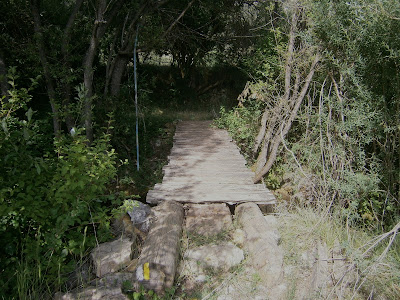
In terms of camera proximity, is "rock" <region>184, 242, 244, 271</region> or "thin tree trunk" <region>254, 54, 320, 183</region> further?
"thin tree trunk" <region>254, 54, 320, 183</region>

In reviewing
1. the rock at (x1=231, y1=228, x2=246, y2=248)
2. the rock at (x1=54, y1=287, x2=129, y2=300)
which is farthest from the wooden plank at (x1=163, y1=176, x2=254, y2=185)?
the rock at (x1=54, y1=287, x2=129, y2=300)

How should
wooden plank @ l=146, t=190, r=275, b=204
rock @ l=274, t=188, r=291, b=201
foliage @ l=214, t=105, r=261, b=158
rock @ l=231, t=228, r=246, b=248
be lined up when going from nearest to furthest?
rock @ l=231, t=228, r=246, b=248 < wooden plank @ l=146, t=190, r=275, b=204 < rock @ l=274, t=188, r=291, b=201 < foliage @ l=214, t=105, r=261, b=158

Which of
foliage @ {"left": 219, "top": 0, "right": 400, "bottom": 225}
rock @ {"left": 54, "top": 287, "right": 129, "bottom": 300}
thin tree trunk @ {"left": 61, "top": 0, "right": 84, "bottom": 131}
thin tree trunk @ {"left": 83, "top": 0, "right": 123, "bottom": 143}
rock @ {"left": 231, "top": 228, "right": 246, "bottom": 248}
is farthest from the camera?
thin tree trunk @ {"left": 61, "top": 0, "right": 84, "bottom": 131}

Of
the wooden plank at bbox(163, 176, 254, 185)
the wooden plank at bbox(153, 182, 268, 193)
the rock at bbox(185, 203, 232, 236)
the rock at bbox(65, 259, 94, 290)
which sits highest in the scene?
the wooden plank at bbox(163, 176, 254, 185)

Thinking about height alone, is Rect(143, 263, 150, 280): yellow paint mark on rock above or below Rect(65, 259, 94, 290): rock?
above

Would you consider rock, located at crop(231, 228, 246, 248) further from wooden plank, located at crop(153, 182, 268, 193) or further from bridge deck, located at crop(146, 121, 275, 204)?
wooden plank, located at crop(153, 182, 268, 193)

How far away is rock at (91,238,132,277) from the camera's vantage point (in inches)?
133

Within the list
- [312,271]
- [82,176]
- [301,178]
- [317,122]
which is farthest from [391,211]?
[82,176]

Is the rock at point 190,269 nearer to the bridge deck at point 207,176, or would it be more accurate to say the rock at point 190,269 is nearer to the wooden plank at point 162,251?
the wooden plank at point 162,251

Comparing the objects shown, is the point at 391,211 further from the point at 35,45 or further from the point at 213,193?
the point at 35,45

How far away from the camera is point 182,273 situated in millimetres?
3305

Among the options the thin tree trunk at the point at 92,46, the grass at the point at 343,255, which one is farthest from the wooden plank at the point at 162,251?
the thin tree trunk at the point at 92,46

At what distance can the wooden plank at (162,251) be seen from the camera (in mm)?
2938

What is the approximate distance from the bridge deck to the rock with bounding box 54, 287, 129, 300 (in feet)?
5.66
